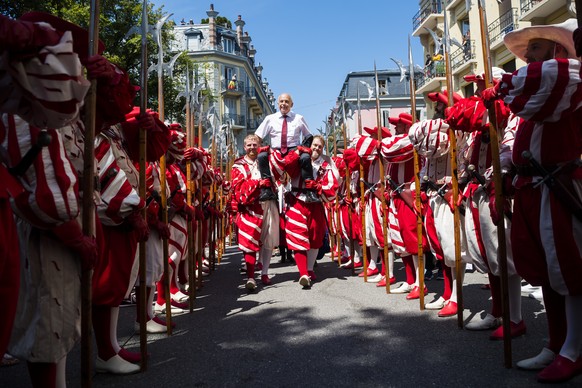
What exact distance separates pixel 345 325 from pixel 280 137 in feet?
11.5

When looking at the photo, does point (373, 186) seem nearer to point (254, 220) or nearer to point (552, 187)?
point (254, 220)

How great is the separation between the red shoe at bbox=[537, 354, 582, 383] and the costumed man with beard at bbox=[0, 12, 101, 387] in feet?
8.52

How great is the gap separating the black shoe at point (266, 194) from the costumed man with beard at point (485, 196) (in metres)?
3.44

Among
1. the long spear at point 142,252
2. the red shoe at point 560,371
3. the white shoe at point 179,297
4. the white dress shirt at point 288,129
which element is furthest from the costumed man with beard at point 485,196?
the white dress shirt at point 288,129

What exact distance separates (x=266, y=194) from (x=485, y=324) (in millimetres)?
3718

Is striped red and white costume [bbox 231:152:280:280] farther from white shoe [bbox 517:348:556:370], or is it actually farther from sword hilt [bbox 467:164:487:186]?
white shoe [bbox 517:348:556:370]

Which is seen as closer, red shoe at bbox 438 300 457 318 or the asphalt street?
the asphalt street

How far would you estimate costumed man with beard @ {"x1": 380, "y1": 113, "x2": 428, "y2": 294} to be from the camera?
19.0ft

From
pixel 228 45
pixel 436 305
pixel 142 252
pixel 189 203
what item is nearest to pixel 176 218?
pixel 189 203

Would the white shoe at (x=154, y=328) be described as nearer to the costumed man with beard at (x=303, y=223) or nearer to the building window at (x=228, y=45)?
the costumed man with beard at (x=303, y=223)

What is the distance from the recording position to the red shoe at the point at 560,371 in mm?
2986

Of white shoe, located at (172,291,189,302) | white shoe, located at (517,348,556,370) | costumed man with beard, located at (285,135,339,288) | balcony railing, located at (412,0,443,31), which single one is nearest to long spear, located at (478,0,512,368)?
white shoe, located at (517,348,556,370)

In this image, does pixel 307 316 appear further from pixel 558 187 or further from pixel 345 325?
pixel 558 187

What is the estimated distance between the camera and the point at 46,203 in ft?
6.88
